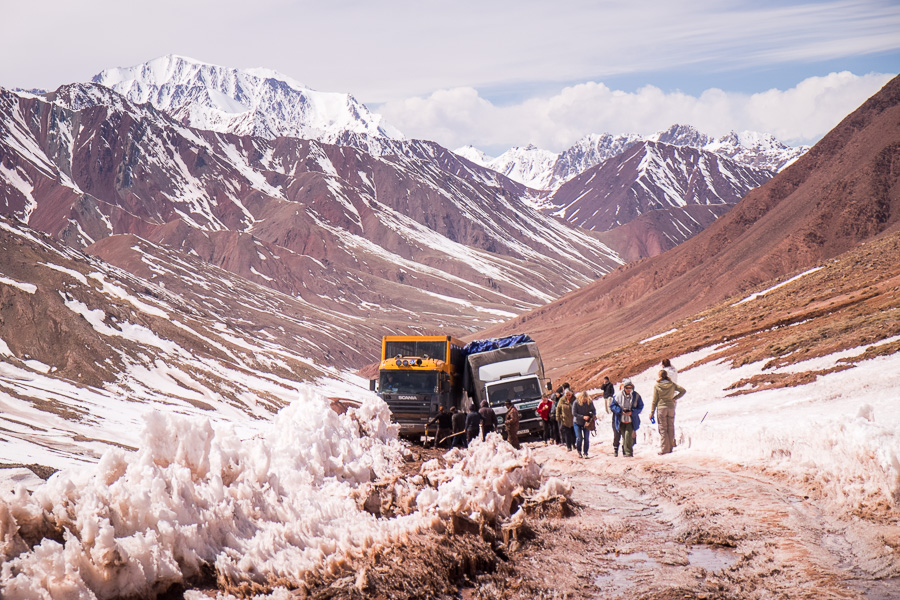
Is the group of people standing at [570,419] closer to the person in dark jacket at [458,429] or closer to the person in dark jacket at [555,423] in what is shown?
the person in dark jacket at [555,423]

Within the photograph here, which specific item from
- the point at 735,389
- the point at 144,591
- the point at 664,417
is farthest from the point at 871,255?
the point at 144,591

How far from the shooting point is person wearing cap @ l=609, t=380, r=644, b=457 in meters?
17.9

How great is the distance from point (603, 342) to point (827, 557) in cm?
8482

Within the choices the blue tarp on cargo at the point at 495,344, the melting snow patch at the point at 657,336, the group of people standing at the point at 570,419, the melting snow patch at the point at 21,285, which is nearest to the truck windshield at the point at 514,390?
the group of people standing at the point at 570,419

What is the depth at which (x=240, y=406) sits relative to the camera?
268 ft

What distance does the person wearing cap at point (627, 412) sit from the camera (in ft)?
58.6

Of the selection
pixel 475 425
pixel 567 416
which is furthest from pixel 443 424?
pixel 475 425

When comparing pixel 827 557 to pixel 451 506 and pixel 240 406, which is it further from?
pixel 240 406

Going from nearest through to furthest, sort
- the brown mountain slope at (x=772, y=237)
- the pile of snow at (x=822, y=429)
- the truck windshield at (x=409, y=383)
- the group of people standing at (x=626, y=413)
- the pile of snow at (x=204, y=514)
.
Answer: the pile of snow at (x=204, y=514) < the pile of snow at (x=822, y=429) < the group of people standing at (x=626, y=413) < the truck windshield at (x=409, y=383) < the brown mountain slope at (x=772, y=237)

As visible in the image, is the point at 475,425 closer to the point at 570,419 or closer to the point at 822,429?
the point at 570,419

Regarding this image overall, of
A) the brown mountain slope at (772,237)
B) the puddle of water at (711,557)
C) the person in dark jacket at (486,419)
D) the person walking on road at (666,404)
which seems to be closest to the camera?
the puddle of water at (711,557)

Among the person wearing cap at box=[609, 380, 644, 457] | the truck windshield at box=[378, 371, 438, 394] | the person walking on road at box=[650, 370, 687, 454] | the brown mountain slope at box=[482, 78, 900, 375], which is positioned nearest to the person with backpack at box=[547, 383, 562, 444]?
the truck windshield at box=[378, 371, 438, 394]

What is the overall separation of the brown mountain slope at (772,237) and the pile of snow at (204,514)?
68.3 m

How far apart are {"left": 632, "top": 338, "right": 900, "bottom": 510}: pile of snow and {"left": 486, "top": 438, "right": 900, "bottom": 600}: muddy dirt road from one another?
1.26 ft
